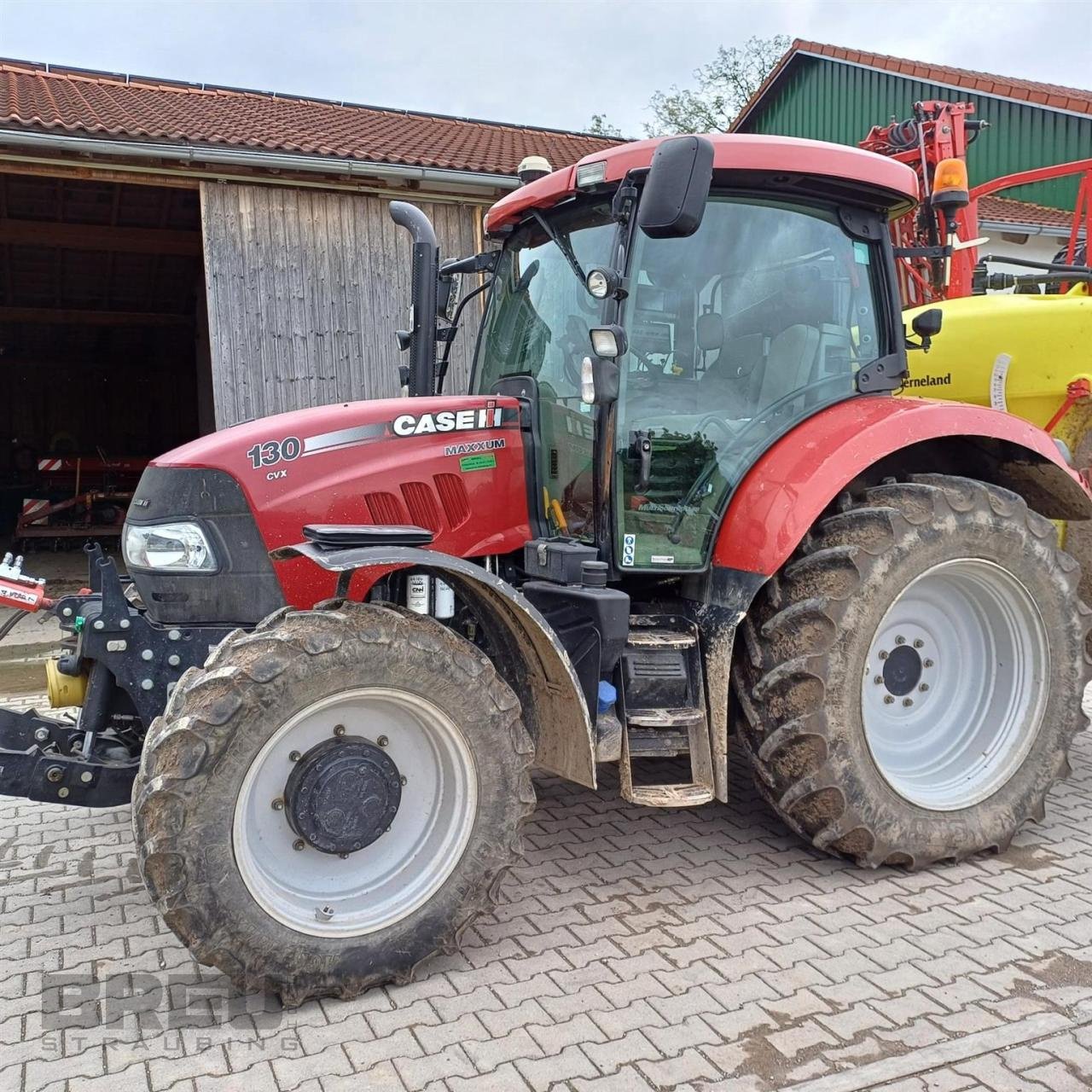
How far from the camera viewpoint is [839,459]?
342cm

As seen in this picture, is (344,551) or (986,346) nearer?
(344,551)

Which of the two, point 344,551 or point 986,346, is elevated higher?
point 986,346

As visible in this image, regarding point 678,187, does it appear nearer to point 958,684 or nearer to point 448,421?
point 448,421

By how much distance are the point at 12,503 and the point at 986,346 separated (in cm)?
1565

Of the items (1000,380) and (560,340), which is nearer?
(560,340)

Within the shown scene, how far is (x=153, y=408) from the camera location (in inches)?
778

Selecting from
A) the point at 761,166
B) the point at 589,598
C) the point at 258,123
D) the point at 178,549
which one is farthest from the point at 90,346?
the point at 589,598

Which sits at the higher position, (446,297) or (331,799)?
(446,297)

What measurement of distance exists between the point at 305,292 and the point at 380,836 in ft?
22.1

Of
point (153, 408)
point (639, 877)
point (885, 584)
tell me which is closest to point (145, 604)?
Result: point (639, 877)

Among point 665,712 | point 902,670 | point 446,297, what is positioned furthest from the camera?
point 446,297

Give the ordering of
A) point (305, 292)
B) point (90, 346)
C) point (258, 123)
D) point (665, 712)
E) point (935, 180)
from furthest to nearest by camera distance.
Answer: point (90, 346) → point (258, 123) → point (305, 292) → point (935, 180) → point (665, 712)

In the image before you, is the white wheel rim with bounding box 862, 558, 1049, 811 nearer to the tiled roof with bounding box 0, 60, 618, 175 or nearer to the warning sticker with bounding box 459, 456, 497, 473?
the warning sticker with bounding box 459, 456, 497, 473

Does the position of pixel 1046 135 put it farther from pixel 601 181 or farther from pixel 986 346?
pixel 601 181
